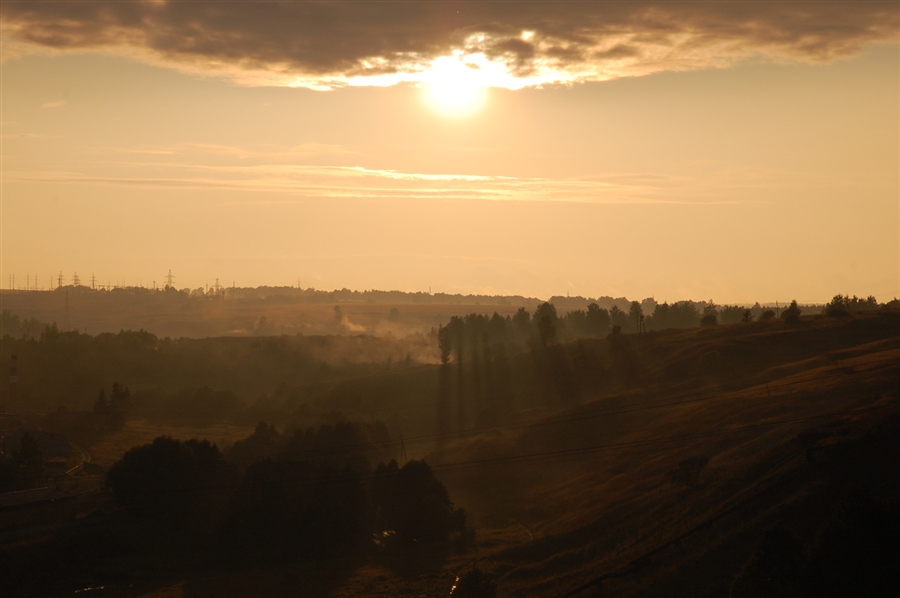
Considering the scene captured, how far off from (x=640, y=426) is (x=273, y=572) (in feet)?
171

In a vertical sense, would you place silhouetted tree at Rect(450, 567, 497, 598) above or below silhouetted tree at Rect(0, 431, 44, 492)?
below

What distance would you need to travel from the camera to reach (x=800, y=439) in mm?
69688

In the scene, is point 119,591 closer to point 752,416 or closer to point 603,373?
point 752,416

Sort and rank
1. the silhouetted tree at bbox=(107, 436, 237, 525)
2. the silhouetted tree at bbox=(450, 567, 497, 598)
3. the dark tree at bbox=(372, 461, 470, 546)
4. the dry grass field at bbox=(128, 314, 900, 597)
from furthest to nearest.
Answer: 1. the silhouetted tree at bbox=(107, 436, 237, 525)
2. the dark tree at bbox=(372, 461, 470, 546)
3. the dry grass field at bbox=(128, 314, 900, 597)
4. the silhouetted tree at bbox=(450, 567, 497, 598)

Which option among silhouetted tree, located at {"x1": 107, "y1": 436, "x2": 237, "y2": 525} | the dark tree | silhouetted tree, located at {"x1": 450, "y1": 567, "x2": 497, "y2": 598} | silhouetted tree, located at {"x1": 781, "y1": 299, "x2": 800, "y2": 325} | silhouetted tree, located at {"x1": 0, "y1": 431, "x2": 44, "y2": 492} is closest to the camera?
silhouetted tree, located at {"x1": 450, "y1": 567, "x2": 497, "y2": 598}

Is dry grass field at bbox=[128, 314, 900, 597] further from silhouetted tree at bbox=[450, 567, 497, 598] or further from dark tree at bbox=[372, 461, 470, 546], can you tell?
silhouetted tree at bbox=[450, 567, 497, 598]

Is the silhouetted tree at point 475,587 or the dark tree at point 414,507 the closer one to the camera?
the silhouetted tree at point 475,587

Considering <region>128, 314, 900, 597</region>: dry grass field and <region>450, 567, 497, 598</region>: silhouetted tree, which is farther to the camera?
<region>128, 314, 900, 597</region>: dry grass field

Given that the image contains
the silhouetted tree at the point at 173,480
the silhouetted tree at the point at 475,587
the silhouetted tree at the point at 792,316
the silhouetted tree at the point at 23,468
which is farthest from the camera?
the silhouetted tree at the point at 792,316

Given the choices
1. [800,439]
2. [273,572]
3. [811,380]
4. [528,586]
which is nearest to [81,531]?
[273,572]

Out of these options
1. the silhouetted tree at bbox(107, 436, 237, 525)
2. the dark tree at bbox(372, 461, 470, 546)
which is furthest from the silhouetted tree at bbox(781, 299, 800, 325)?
the silhouetted tree at bbox(107, 436, 237, 525)

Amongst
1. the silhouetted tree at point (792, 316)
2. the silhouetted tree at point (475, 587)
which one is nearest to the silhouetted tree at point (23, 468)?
the silhouetted tree at point (475, 587)


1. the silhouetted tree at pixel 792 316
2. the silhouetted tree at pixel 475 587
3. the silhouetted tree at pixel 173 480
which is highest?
the silhouetted tree at pixel 792 316

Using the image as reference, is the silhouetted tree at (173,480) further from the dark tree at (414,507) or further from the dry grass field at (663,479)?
the dark tree at (414,507)
